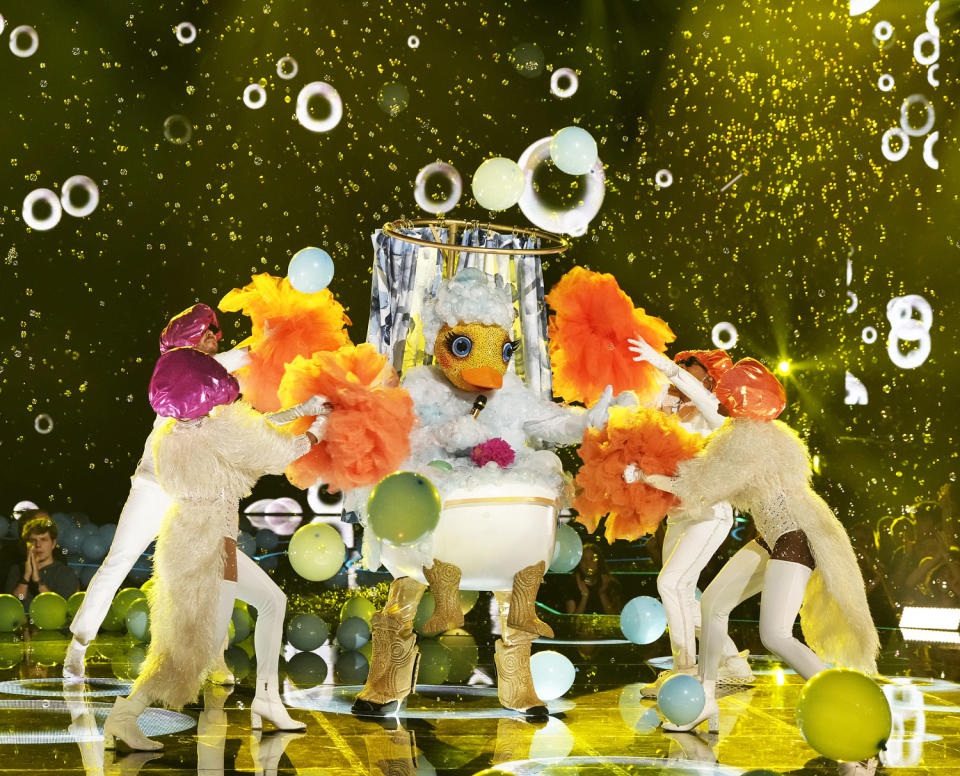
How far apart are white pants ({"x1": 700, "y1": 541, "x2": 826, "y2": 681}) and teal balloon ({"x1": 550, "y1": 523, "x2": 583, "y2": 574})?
1440 millimetres

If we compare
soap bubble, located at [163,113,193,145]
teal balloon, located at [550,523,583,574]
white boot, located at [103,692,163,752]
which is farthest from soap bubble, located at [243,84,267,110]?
white boot, located at [103,692,163,752]

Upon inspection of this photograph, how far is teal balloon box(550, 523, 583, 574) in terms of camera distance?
5.21 meters

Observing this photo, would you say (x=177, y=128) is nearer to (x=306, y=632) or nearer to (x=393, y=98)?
(x=393, y=98)

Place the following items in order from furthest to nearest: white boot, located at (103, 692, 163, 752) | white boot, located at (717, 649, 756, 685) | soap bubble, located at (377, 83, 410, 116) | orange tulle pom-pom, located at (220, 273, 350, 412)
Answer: soap bubble, located at (377, 83, 410, 116), white boot, located at (717, 649, 756, 685), orange tulle pom-pom, located at (220, 273, 350, 412), white boot, located at (103, 692, 163, 752)

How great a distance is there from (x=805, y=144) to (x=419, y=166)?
319cm

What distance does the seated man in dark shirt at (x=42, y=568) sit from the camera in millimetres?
6473

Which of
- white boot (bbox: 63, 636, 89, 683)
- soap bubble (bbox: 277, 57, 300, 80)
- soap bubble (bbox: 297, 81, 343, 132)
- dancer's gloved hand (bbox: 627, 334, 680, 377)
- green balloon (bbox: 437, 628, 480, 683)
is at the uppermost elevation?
soap bubble (bbox: 277, 57, 300, 80)

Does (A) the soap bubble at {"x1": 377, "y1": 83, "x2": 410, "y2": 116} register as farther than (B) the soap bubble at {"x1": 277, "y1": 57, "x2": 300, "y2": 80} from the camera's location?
Yes

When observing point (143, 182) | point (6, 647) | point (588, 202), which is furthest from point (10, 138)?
point (588, 202)

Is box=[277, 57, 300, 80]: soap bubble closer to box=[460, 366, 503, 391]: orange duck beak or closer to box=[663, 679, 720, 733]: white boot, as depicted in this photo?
box=[460, 366, 503, 391]: orange duck beak

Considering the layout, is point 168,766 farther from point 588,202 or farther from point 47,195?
point 47,195

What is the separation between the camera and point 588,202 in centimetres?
462

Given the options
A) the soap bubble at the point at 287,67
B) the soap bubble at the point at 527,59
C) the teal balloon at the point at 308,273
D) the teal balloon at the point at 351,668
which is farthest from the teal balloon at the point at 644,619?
the soap bubble at the point at 527,59

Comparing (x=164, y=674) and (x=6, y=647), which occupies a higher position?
(x=164, y=674)
